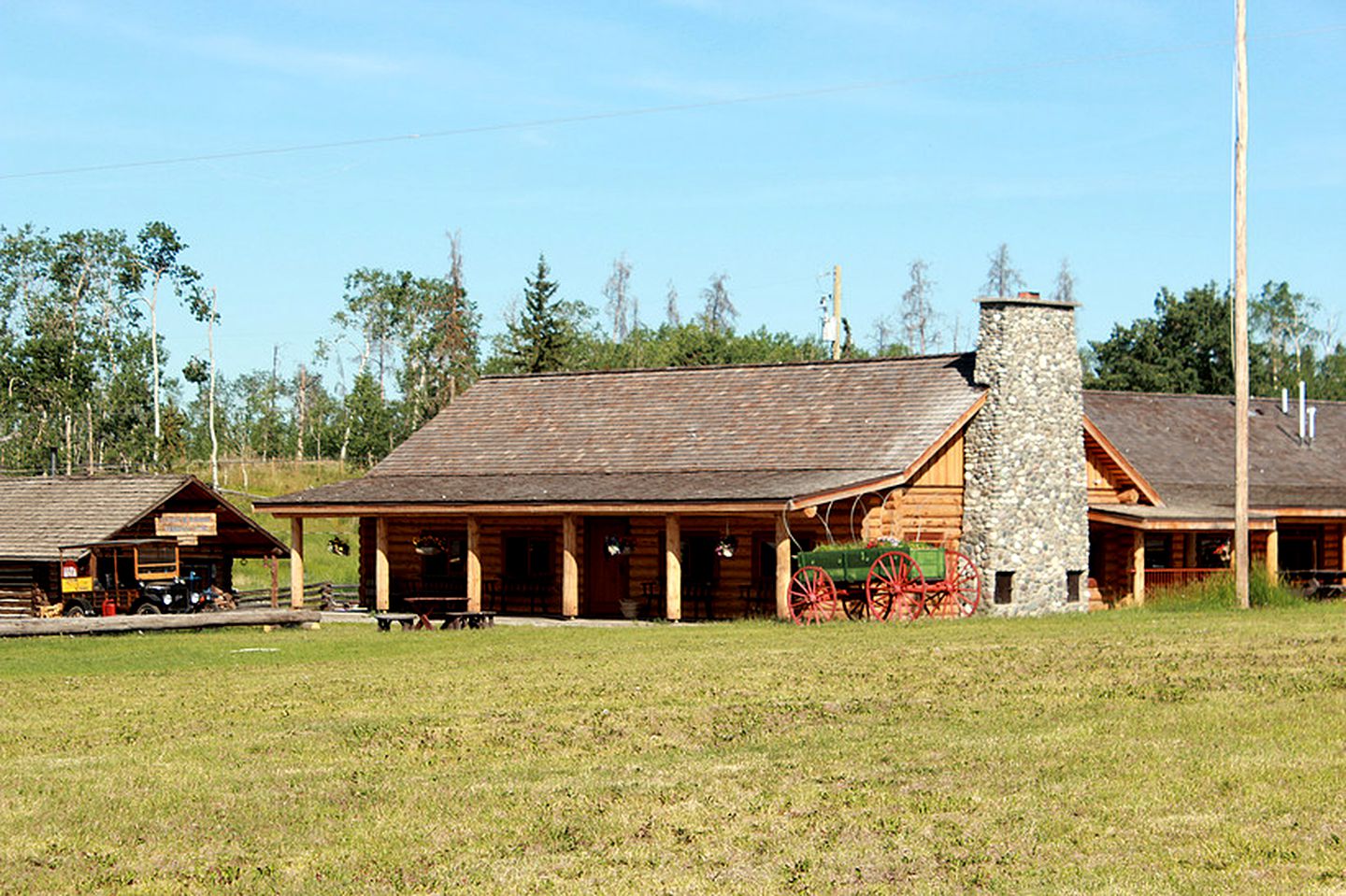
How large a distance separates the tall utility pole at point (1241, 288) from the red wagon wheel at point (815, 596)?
7577 mm

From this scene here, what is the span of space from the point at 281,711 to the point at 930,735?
6710 mm

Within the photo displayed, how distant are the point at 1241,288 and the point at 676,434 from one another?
40.3 feet

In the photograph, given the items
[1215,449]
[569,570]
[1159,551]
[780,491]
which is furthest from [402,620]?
[1215,449]

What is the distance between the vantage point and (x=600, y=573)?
38.1m

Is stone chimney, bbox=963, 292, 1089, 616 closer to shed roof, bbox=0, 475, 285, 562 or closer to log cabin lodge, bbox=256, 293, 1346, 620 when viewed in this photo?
log cabin lodge, bbox=256, 293, 1346, 620

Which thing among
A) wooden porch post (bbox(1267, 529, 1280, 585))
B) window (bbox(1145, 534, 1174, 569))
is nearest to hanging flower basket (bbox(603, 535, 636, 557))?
window (bbox(1145, 534, 1174, 569))

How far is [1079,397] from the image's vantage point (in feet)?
117

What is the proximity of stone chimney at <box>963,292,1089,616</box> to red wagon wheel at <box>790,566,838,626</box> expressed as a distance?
4582 mm

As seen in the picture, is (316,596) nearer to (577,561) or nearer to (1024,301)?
(577,561)

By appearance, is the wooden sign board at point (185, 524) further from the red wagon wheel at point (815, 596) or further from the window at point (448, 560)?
the red wagon wheel at point (815, 596)

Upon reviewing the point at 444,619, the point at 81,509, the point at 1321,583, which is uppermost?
the point at 81,509

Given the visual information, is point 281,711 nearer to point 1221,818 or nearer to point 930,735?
point 930,735

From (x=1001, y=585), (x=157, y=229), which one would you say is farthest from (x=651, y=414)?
(x=157, y=229)

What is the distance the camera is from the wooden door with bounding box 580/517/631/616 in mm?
37719
